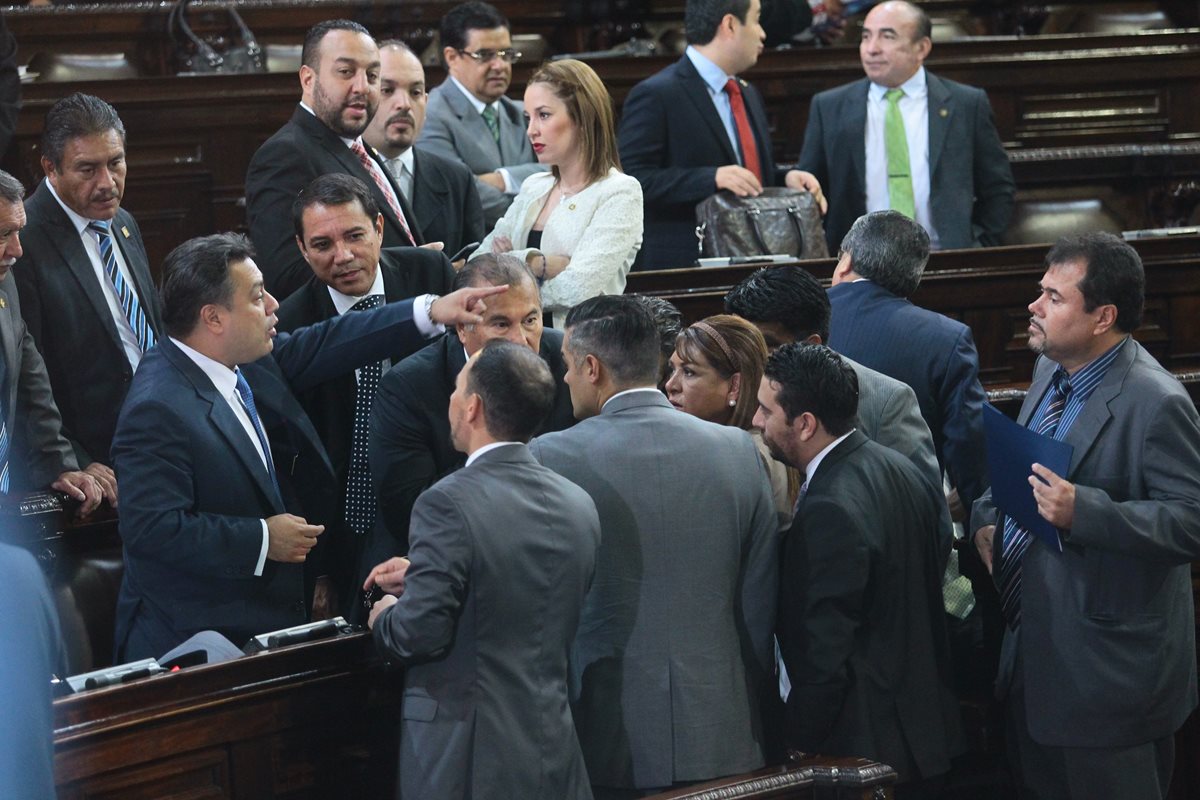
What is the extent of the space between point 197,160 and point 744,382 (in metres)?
3.21

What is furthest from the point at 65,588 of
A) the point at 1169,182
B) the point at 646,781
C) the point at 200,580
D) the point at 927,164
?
the point at 1169,182

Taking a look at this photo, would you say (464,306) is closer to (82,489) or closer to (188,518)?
(188,518)

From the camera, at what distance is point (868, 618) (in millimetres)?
3072

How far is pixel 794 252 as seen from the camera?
16.4 ft

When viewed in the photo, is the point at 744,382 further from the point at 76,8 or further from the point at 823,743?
the point at 76,8

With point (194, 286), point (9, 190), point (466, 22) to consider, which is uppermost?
point (466, 22)

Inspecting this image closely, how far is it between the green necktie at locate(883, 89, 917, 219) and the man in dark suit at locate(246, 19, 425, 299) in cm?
203

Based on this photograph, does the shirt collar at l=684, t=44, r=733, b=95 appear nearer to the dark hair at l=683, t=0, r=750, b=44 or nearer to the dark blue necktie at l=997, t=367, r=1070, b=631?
the dark hair at l=683, t=0, r=750, b=44

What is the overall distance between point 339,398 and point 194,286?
54cm

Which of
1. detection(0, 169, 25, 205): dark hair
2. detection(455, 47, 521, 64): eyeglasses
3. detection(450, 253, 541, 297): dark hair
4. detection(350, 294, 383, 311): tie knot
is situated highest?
detection(455, 47, 521, 64): eyeglasses

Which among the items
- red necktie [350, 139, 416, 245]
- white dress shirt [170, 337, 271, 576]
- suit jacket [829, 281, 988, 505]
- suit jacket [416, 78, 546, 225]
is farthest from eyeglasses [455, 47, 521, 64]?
white dress shirt [170, 337, 271, 576]

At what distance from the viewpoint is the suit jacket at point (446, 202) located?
174 inches

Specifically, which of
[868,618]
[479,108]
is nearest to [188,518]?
[868,618]

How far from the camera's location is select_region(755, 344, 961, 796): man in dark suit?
2975mm
